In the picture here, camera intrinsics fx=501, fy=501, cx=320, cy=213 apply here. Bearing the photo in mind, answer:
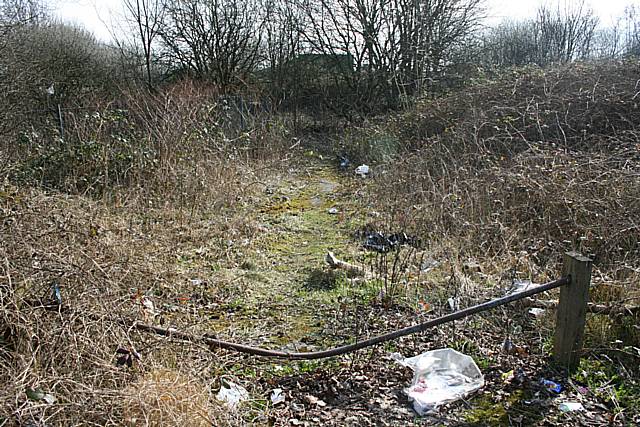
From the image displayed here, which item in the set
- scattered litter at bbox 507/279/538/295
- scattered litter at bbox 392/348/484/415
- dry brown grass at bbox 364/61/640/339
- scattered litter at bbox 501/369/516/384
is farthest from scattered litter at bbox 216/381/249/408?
dry brown grass at bbox 364/61/640/339

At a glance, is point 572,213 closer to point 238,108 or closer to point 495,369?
point 495,369

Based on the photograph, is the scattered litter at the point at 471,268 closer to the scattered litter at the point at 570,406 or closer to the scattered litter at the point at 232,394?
the scattered litter at the point at 570,406

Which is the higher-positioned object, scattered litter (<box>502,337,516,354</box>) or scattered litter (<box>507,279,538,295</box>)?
scattered litter (<box>507,279,538,295</box>)

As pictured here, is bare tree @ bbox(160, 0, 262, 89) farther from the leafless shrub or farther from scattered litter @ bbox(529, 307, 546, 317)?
scattered litter @ bbox(529, 307, 546, 317)

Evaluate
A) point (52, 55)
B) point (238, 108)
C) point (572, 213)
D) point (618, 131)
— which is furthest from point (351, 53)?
point (572, 213)

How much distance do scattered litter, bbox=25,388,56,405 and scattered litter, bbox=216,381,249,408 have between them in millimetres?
787

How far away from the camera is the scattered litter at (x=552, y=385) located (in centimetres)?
271

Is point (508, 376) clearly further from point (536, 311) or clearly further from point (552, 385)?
point (536, 311)

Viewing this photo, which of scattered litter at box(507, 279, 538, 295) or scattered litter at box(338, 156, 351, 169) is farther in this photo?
scattered litter at box(338, 156, 351, 169)

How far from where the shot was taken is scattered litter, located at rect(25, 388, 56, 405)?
204cm

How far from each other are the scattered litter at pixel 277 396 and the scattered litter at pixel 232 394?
5.7 inches

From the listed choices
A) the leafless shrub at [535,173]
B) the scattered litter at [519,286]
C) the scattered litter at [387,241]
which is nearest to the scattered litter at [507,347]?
the scattered litter at [519,286]

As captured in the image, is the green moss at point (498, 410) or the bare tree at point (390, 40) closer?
the green moss at point (498, 410)

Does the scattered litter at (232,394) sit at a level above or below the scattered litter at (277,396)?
above
